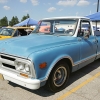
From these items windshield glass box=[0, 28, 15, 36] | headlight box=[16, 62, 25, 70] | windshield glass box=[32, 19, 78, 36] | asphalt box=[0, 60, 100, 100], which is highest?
windshield glass box=[32, 19, 78, 36]

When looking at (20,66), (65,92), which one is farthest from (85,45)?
(20,66)

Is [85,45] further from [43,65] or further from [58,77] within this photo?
[43,65]

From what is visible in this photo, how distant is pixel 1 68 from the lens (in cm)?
345

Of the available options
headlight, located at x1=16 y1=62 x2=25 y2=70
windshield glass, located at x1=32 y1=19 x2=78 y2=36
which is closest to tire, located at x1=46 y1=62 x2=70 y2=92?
headlight, located at x1=16 y1=62 x2=25 y2=70

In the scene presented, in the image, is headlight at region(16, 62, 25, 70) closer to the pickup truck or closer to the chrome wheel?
the pickup truck

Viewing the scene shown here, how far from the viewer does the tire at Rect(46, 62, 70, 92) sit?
3.36 meters

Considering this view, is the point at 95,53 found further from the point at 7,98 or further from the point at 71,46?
the point at 7,98

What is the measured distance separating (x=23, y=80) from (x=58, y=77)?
1000mm

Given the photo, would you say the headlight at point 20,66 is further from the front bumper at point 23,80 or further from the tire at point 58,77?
the tire at point 58,77

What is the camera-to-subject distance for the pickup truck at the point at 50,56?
297 centimetres

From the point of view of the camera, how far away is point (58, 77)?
3.68 meters

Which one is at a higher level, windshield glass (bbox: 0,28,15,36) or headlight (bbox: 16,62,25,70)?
windshield glass (bbox: 0,28,15,36)

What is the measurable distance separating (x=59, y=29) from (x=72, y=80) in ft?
5.24

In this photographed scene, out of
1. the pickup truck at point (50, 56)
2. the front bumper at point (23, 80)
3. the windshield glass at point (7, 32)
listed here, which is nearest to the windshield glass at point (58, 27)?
the pickup truck at point (50, 56)
